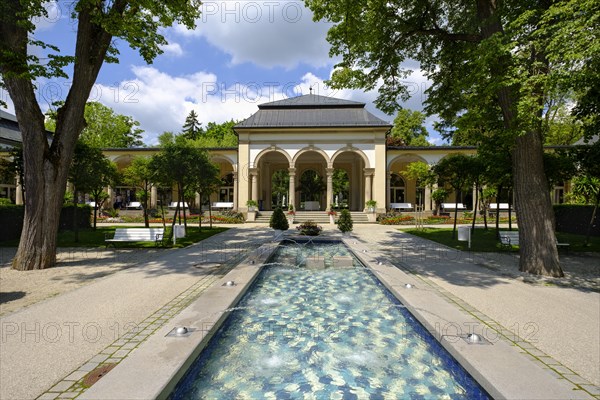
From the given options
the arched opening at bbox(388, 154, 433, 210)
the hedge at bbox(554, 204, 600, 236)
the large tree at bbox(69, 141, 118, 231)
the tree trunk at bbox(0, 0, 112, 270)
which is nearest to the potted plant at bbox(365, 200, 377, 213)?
the arched opening at bbox(388, 154, 433, 210)

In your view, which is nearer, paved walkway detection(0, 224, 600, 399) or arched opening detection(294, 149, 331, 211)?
paved walkway detection(0, 224, 600, 399)

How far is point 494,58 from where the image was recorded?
268 inches

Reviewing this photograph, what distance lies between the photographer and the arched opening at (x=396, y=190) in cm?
3450

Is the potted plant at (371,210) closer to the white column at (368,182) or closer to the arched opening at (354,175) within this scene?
the white column at (368,182)

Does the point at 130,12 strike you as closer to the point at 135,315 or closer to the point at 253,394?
the point at 135,315

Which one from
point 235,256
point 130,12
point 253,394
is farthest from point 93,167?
point 253,394

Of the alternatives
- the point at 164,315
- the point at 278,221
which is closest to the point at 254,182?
the point at 278,221

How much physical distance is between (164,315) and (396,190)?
32566mm

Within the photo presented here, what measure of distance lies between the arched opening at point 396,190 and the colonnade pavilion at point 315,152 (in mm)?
231

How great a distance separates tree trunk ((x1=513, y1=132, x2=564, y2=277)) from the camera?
8.05 metres

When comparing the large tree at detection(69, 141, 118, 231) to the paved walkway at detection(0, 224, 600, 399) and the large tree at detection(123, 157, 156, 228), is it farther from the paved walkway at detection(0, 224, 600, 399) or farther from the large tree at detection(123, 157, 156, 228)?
the paved walkway at detection(0, 224, 600, 399)

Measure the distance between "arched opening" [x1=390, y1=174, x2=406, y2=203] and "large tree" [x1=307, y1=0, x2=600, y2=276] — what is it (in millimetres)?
22611

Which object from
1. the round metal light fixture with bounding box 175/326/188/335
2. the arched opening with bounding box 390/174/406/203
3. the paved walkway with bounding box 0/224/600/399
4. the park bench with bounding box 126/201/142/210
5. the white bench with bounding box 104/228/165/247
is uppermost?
the arched opening with bounding box 390/174/406/203

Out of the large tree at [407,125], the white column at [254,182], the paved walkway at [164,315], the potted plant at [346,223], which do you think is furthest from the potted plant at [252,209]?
the large tree at [407,125]
